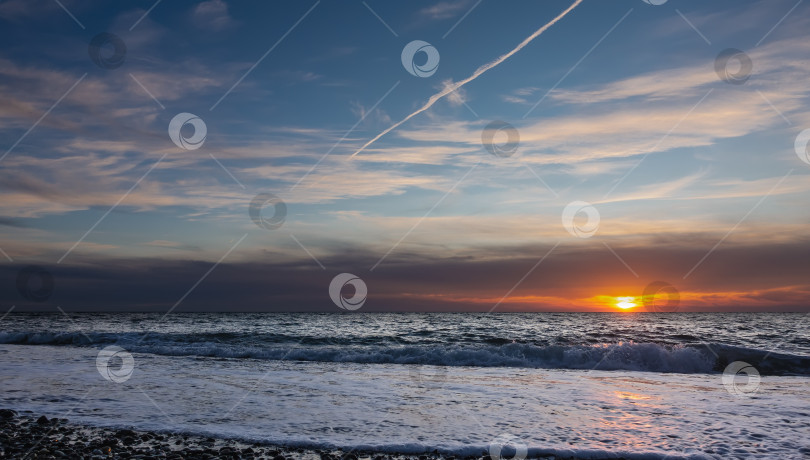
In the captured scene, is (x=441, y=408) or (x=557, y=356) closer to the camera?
(x=441, y=408)

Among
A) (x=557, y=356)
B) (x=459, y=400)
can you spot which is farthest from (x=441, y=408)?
(x=557, y=356)

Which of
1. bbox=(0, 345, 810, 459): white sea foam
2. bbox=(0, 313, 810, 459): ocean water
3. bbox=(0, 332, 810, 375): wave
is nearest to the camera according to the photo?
bbox=(0, 345, 810, 459): white sea foam

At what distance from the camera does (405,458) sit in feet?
28.1

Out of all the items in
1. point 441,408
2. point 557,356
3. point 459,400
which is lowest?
point 441,408

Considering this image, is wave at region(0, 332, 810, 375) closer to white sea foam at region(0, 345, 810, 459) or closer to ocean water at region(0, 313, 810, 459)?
ocean water at region(0, 313, 810, 459)

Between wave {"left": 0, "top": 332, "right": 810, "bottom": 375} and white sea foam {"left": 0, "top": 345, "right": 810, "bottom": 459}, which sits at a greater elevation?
wave {"left": 0, "top": 332, "right": 810, "bottom": 375}

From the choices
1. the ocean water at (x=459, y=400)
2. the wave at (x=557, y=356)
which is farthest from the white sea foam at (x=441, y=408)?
the wave at (x=557, y=356)

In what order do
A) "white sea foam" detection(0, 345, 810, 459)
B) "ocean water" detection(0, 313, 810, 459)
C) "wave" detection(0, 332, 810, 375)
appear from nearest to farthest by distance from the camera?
1. "white sea foam" detection(0, 345, 810, 459)
2. "ocean water" detection(0, 313, 810, 459)
3. "wave" detection(0, 332, 810, 375)

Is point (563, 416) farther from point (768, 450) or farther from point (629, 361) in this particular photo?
point (629, 361)

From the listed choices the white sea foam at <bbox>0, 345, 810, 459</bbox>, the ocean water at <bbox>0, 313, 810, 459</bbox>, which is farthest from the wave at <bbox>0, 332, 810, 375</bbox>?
the white sea foam at <bbox>0, 345, 810, 459</bbox>

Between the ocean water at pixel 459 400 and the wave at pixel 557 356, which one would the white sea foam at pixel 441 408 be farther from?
the wave at pixel 557 356

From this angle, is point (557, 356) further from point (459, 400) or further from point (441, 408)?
point (441, 408)

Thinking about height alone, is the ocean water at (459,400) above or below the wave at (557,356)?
below

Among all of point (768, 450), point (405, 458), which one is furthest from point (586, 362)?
point (405, 458)
